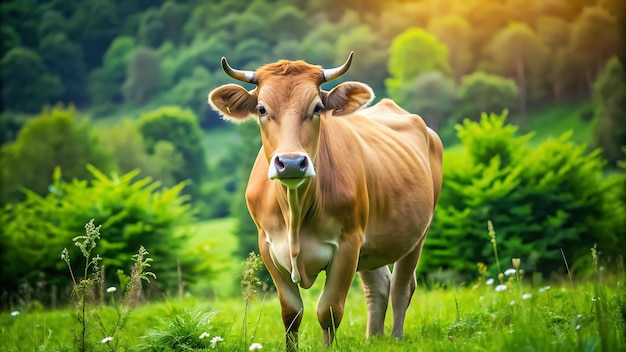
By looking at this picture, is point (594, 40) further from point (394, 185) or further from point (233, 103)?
point (233, 103)

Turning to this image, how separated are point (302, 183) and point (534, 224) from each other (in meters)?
13.4

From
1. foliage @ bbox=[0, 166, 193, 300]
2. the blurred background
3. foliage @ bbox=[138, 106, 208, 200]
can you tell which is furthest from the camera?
foliage @ bbox=[138, 106, 208, 200]

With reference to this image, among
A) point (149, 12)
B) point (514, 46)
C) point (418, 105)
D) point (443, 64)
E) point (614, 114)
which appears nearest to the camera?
point (614, 114)

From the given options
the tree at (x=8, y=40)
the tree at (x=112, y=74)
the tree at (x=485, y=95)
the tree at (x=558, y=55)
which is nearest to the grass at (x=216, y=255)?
the tree at (x=485, y=95)

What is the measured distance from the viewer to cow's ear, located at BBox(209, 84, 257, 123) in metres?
5.60

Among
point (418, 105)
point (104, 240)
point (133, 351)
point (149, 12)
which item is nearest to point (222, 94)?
point (133, 351)

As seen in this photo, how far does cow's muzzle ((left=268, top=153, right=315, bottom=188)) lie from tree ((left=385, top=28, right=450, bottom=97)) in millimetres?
48870

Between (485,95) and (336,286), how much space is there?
144ft

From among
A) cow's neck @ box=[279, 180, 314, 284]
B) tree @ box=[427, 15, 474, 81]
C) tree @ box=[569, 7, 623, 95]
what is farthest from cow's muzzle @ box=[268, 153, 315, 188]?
tree @ box=[427, 15, 474, 81]

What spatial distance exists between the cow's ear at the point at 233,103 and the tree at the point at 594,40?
39958 millimetres

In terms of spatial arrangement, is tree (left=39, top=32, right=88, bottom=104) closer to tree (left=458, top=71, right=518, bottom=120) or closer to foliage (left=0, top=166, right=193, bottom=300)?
tree (left=458, top=71, right=518, bottom=120)

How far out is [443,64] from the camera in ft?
183

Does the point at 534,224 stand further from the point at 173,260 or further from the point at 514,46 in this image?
the point at 514,46

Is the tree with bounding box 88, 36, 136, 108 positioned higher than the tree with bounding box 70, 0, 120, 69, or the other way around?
the tree with bounding box 70, 0, 120, 69
